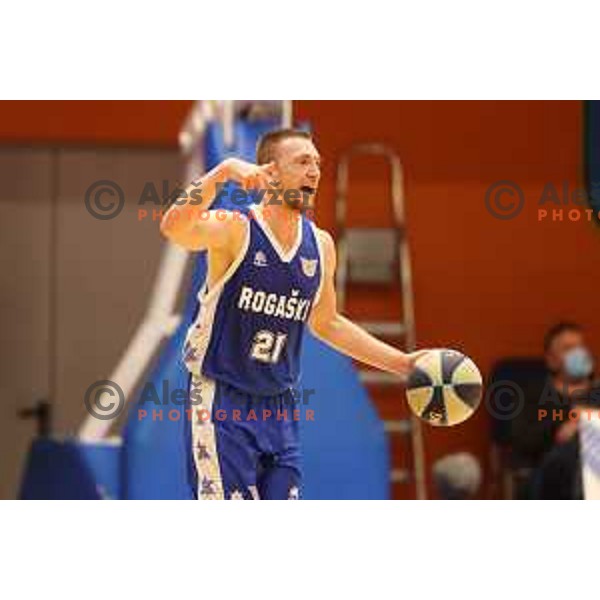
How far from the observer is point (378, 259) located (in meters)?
7.71

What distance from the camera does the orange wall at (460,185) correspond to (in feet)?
24.3

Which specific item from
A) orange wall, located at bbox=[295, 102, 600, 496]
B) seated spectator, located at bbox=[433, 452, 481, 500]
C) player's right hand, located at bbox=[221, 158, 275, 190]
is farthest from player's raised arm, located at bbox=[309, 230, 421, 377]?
orange wall, located at bbox=[295, 102, 600, 496]

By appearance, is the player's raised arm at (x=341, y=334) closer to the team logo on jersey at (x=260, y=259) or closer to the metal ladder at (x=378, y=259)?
the team logo on jersey at (x=260, y=259)

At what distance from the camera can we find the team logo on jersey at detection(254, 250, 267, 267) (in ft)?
14.9

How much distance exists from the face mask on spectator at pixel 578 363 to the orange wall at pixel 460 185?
782mm

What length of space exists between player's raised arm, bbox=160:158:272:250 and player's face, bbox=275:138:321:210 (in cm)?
→ 12

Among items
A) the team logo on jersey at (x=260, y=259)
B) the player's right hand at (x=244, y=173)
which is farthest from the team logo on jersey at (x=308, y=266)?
the player's right hand at (x=244, y=173)

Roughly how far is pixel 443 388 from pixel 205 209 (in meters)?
0.91

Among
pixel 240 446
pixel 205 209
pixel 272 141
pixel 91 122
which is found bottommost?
pixel 240 446

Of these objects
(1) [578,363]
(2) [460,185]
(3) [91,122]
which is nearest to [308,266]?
(1) [578,363]

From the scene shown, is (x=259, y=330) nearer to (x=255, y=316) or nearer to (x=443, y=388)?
(x=255, y=316)

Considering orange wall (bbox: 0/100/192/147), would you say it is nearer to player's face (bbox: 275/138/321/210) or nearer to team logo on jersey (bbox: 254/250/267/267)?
player's face (bbox: 275/138/321/210)
